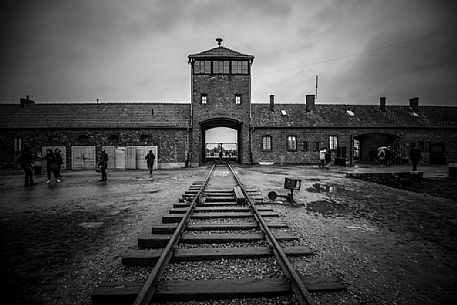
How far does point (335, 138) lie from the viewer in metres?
24.3

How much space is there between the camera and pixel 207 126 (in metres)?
25.2

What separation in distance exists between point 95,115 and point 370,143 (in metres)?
32.1

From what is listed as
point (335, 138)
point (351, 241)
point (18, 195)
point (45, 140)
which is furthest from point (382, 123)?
point (45, 140)

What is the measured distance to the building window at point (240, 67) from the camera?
21766 mm

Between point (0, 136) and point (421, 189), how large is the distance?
114ft

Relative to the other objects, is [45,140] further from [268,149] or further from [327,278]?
[327,278]

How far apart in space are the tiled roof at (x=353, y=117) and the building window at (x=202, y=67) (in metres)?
7.00

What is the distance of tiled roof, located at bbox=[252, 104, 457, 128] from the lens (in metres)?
24.3

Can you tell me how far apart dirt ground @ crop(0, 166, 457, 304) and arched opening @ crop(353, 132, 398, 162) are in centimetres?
2182

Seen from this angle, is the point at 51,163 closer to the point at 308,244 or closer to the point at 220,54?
the point at 308,244

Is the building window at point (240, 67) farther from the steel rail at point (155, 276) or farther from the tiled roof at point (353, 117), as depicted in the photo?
the steel rail at point (155, 276)

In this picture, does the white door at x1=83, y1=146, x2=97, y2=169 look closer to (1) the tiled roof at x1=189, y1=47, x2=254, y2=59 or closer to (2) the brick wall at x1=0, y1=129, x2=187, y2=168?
(2) the brick wall at x1=0, y1=129, x2=187, y2=168

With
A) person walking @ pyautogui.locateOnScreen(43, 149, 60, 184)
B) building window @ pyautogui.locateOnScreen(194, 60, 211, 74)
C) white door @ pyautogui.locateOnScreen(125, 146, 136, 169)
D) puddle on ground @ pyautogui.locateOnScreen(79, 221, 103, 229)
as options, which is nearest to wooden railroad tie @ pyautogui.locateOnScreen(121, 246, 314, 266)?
puddle on ground @ pyautogui.locateOnScreen(79, 221, 103, 229)

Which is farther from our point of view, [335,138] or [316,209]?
[335,138]
